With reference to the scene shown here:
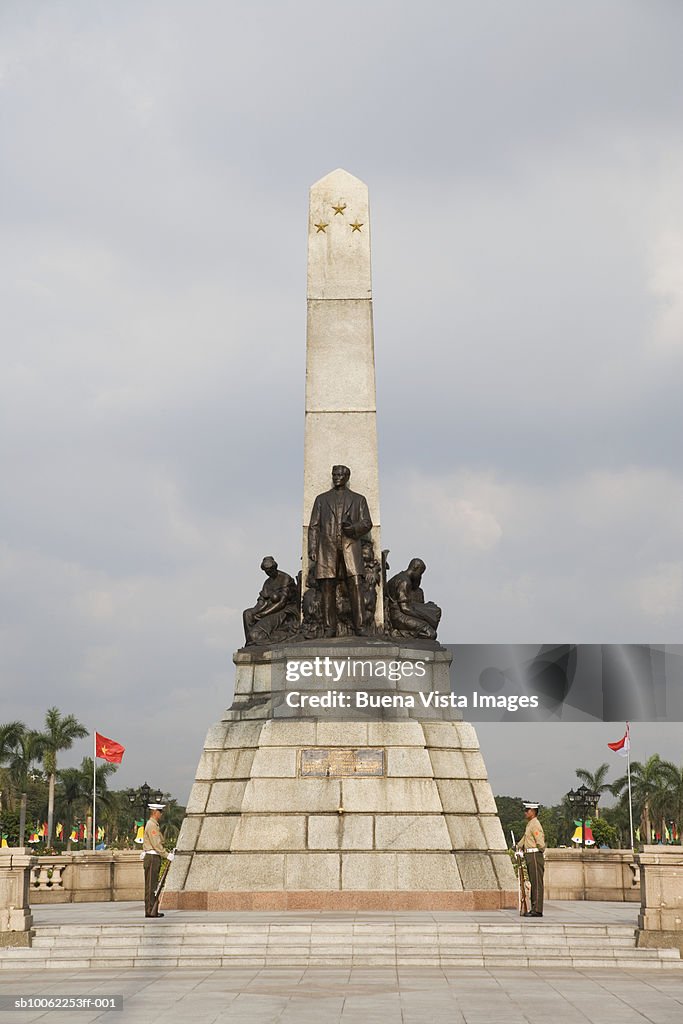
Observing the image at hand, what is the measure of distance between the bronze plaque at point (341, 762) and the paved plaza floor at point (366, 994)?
13.3ft

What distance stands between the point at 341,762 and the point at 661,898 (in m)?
5.46

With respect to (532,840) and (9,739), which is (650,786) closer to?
(9,739)

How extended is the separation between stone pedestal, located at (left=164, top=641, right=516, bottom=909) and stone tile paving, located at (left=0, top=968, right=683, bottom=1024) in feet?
12.7

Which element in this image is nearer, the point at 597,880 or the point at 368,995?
the point at 368,995

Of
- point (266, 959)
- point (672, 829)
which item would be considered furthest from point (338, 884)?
point (672, 829)

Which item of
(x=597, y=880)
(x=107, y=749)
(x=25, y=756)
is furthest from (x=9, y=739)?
(x=597, y=880)

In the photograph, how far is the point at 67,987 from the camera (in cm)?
1206

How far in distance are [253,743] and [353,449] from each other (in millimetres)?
5763

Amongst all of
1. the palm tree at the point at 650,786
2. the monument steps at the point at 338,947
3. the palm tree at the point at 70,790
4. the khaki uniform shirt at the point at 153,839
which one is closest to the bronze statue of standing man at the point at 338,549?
the khaki uniform shirt at the point at 153,839

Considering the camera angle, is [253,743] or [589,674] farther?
[589,674]

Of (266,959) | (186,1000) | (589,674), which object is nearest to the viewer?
(186,1000)

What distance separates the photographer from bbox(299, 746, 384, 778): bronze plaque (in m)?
18.2

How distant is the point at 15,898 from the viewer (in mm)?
14750

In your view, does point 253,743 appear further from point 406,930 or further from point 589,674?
point 589,674
